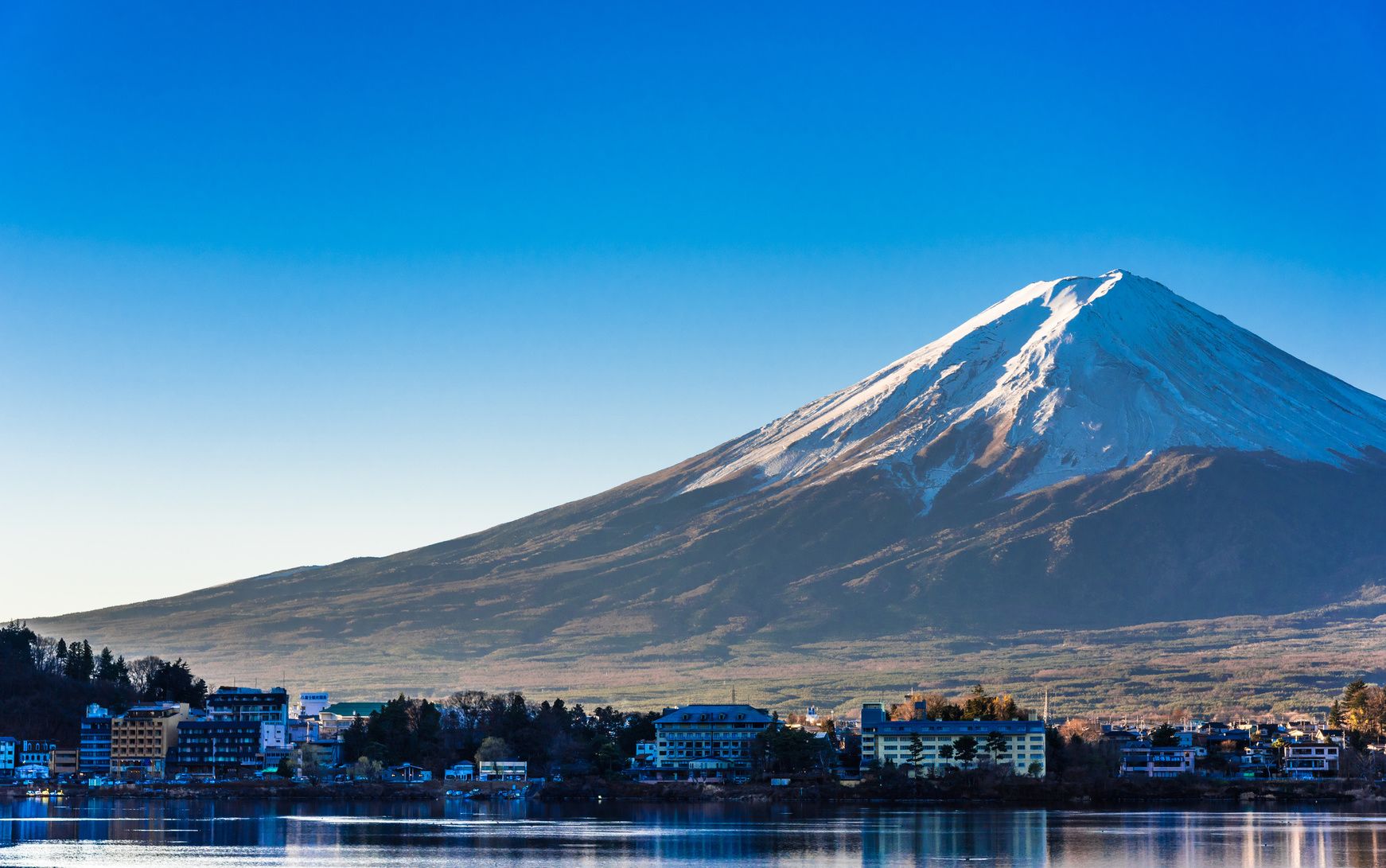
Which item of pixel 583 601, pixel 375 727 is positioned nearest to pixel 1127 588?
pixel 583 601

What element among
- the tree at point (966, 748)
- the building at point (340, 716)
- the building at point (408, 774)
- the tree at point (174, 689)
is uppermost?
the tree at point (174, 689)

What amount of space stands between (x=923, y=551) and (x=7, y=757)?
273ft

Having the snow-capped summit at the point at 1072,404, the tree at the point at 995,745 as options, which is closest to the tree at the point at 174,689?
the tree at the point at 995,745

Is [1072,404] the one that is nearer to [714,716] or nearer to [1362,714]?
[1362,714]

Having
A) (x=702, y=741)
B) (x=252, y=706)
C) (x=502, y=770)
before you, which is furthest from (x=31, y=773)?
(x=702, y=741)

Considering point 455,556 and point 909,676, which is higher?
point 455,556

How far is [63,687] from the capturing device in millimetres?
87438

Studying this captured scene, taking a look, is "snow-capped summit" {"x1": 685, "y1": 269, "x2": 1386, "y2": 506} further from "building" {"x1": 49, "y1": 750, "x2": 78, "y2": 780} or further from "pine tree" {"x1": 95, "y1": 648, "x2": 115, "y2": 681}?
"building" {"x1": 49, "y1": 750, "x2": 78, "y2": 780}

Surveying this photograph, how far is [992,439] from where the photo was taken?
16438 cm

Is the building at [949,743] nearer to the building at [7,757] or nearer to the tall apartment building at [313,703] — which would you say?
the building at [7,757]

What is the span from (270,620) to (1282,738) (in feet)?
295

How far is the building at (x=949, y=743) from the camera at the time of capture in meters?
71.6

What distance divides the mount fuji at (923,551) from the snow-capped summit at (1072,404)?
1.01 feet

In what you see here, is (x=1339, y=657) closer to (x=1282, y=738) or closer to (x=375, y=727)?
(x=1282, y=738)
